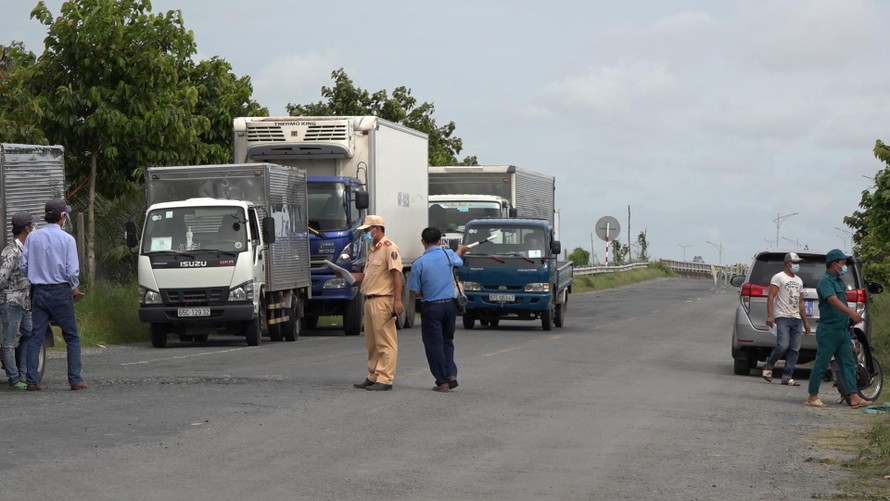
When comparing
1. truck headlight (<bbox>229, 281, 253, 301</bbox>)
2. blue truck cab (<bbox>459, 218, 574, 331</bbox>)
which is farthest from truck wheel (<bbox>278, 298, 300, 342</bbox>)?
blue truck cab (<bbox>459, 218, 574, 331</bbox>)

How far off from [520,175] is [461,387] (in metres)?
23.6

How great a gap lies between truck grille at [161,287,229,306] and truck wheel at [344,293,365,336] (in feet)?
15.7

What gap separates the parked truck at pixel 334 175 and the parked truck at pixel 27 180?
969 cm

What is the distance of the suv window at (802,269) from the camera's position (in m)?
20.9

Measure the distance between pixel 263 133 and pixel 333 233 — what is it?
2.42m

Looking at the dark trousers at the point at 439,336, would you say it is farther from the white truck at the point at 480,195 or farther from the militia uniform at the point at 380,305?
the white truck at the point at 480,195

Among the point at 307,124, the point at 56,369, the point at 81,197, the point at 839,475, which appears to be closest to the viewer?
the point at 839,475

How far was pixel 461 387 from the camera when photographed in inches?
674

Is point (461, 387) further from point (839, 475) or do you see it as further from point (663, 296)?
point (663, 296)

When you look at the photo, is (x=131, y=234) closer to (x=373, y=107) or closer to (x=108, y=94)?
(x=108, y=94)

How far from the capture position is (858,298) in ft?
67.2

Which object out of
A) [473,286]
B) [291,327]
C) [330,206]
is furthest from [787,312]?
[473,286]

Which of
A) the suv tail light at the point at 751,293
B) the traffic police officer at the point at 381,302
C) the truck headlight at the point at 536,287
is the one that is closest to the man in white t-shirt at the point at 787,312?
the suv tail light at the point at 751,293

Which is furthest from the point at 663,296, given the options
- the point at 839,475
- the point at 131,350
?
the point at 839,475
